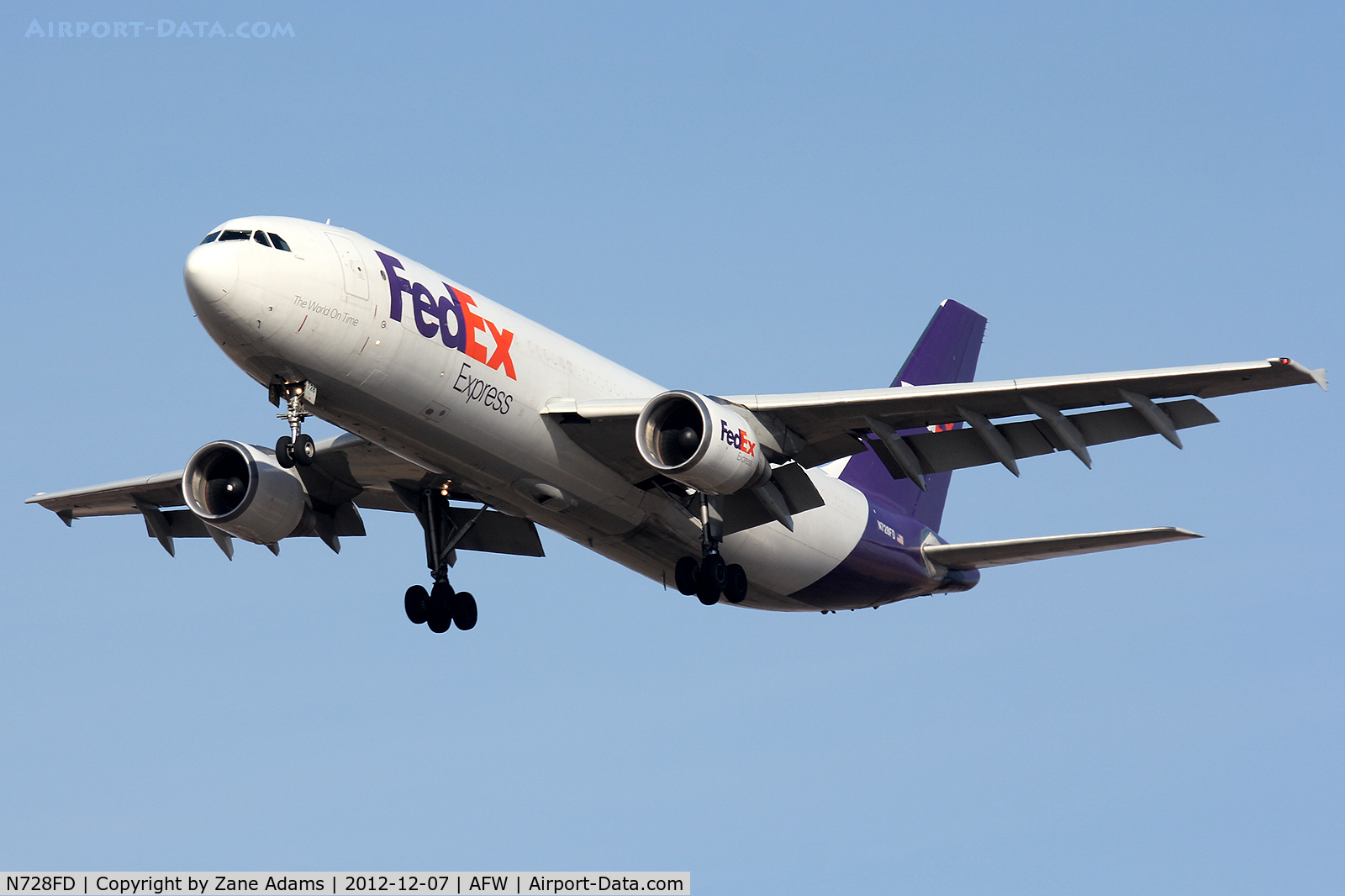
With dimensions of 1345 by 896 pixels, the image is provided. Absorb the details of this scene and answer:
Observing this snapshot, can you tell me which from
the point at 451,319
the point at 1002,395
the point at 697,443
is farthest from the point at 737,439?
the point at 451,319

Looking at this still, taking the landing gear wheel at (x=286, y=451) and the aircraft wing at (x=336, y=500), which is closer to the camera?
the landing gear wheel at (x=286, y=451)

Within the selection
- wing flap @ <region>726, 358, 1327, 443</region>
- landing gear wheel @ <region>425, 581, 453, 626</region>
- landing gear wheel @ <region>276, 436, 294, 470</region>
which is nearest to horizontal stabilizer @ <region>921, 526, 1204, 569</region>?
wing flap @ <region>726, 358, 1327, 443</region>

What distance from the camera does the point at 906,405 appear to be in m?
27.0

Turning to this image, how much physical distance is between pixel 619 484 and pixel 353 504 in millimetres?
7015

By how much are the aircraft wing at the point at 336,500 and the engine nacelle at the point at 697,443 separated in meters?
5.13

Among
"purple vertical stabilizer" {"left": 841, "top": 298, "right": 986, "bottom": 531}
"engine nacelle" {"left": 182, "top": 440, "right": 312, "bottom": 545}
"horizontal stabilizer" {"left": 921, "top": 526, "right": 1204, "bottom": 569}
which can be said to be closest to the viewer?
"horizontal stabilizer" {"left": 921, "top": 526, "right": 1204, "bottom": 569}

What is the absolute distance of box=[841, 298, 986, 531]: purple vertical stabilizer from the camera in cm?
3428

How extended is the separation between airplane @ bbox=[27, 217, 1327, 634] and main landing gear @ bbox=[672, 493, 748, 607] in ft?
0.15

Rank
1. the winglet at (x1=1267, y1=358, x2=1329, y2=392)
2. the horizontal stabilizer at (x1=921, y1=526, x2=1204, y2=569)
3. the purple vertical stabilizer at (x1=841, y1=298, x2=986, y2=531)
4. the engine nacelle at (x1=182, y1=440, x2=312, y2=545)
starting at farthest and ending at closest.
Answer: the purple vertical stabilizer at (x1=841, y1=298, x2=986, y2=531), the engine nacelle at (x1=182, y1=440, x2=312, y2=545), the horizontal stabilizer at (x1=921, y1=526, x2=1204, y2=569), the winglet at (x1=1267, y1=358, x2=1329, y2=392)

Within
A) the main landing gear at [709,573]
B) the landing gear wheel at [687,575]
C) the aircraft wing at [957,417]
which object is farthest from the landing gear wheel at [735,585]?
the aircraft wing at [957,417]

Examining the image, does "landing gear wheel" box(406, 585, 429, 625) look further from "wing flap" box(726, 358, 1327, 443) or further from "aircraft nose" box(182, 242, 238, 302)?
"aircraft nose" box(182, 242, 238, 302)

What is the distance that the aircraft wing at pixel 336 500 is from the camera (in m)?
30.3

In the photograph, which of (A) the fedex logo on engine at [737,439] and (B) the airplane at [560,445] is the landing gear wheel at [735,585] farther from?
(A) the fedex logo on engine at [737,439]

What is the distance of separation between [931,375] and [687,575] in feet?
34.2
